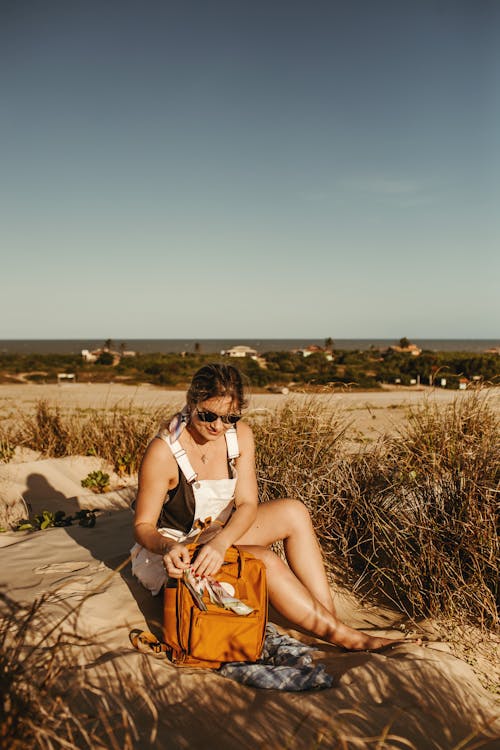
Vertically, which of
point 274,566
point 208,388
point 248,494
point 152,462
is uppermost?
point 208,388

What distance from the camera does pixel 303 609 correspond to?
2.80 m

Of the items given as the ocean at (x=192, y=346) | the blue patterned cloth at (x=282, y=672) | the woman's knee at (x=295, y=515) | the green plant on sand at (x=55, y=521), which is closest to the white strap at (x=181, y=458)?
the woman's knee at (x=295, y=515)

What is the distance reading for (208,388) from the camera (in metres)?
2.83

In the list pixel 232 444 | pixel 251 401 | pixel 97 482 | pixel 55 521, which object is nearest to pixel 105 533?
pixel 55 521

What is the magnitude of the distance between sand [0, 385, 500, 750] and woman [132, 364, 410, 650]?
24 cm

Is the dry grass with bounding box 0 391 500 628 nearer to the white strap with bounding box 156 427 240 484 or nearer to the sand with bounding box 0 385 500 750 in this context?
the sand with bounding box 0 385 500 750

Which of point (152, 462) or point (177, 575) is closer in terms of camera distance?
point (177, 575)

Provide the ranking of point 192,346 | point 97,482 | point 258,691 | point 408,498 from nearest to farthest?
1. point 258,691
2. point 408,498
3. point 97,482
4. point 192,346

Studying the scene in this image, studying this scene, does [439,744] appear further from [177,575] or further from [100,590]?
[100,590]

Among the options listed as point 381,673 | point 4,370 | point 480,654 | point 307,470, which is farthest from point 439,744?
point 4,370

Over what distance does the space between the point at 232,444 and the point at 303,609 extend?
0.89m

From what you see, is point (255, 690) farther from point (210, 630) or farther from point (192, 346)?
point (192, 346)

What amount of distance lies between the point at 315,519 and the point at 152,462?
1566 millimetres

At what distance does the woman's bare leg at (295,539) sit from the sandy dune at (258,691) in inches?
11.5
